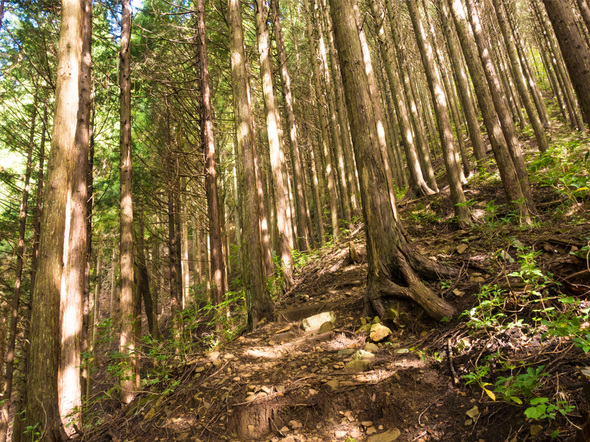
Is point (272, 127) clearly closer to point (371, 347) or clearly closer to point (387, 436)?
point (371, 347)

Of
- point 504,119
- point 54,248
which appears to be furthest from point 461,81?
point 54,248

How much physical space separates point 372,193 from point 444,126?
4.98 meters

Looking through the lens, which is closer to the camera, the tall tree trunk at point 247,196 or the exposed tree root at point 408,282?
the exposed tree root at point 408,282

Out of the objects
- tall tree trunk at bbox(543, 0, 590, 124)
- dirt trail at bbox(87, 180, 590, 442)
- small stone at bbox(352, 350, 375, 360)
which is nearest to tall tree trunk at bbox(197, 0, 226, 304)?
dirt trail at bbox(87, 180, 590, 442)

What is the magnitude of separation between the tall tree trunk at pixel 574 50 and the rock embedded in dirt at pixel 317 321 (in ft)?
13.6

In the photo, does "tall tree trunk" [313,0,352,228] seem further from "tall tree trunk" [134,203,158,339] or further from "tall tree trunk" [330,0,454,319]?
"tall tree trunk" [134,203,158,339]

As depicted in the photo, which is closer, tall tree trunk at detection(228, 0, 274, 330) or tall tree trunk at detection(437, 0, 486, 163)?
tall tree trunk at detection(228, 0, 274, 330)

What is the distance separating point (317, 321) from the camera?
4.92 meters

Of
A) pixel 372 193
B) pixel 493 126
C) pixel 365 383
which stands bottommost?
pixel 365 383

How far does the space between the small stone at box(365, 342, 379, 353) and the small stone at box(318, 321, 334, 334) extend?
0.86m

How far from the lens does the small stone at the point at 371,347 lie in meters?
3.63

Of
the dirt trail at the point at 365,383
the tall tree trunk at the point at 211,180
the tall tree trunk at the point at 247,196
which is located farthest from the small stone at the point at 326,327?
the tall tree trunk at the point at 211,180

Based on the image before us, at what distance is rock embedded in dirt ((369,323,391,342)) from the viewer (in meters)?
3.77

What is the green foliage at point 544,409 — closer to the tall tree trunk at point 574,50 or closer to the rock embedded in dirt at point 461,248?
the tall tree trunk at point 574,50
